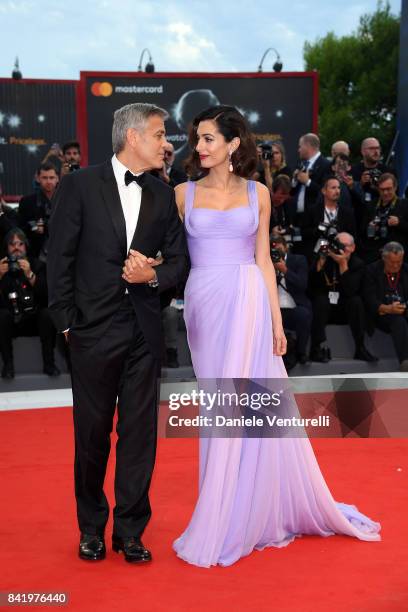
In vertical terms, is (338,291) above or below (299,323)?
above

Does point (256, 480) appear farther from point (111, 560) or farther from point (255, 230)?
point (255, 230)

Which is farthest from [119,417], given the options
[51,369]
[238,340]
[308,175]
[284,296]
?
[308,175]

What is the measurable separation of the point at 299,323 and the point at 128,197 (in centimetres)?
493

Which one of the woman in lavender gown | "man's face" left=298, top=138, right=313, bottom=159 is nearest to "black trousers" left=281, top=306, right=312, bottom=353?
"man's face" left=298, top=138, right=313, bottom=159

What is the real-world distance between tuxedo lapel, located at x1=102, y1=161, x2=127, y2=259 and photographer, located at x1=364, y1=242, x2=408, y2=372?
5.46 metres

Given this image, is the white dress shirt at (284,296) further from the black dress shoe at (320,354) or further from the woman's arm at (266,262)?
the woman's arm at (266,262)

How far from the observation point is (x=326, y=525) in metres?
4.06

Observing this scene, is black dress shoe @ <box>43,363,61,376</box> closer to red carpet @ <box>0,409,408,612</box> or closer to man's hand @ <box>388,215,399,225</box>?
red carpet @ <box>0,409,408,612</box>

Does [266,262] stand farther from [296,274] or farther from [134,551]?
[296,274]

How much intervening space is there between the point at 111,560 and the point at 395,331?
5.55 metres

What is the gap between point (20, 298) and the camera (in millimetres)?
7738

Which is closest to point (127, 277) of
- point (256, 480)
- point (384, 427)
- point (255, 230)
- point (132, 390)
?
point (132, 390)

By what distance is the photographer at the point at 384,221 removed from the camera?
29.8 feet

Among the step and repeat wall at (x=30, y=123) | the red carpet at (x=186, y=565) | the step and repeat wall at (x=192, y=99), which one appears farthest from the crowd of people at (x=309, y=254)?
the step and repeat wall at (x=30, y=123)
